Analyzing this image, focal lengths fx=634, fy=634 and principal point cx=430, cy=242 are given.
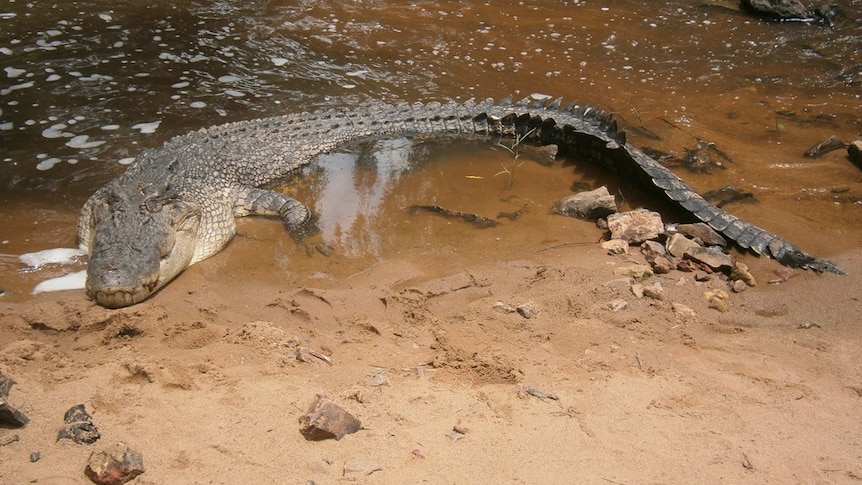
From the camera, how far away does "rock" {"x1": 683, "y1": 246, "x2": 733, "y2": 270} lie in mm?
4445

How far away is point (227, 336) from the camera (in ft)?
11.8

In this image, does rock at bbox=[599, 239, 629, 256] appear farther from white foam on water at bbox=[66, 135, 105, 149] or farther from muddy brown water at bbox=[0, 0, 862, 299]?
white foam on water at bbox=[66, 135, 105, 149]

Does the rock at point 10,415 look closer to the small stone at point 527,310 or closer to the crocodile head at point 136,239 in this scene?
the crocodile head at point 136,239

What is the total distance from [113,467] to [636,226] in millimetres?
3912

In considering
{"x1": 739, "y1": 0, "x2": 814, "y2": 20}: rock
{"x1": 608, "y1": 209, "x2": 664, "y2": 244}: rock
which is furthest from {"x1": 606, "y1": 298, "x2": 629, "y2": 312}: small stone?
{"x1": 739, "y1": 0, "x2": 814, "y2": 20}: rock

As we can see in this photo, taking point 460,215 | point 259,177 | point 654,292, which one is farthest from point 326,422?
point 259,177

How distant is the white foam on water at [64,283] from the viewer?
168 inches

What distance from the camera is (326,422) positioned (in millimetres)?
2691

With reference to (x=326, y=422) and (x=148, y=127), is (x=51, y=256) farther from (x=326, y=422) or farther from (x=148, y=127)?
(x=326, y=422)

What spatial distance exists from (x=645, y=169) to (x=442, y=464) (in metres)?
3.87

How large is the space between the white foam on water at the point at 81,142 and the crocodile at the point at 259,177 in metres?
0.91

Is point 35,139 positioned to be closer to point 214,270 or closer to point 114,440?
point 214,270

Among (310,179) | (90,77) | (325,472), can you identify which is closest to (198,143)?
(310,179)

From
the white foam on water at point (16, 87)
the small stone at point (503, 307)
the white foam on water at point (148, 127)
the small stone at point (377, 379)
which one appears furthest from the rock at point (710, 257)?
the white foam on water at point (16, 87)
